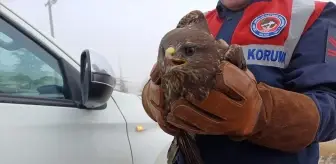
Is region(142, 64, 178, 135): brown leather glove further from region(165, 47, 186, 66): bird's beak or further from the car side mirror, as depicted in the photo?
the car side mirror

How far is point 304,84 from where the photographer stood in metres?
1.48

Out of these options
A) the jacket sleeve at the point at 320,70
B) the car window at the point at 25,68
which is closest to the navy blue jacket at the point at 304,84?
the jacket sleeve at the point at 320,70

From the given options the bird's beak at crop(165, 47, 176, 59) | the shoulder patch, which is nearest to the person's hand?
the bird's beak at crop(165, 47, 176, 59)

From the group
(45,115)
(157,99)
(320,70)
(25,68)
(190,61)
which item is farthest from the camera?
(25,68)

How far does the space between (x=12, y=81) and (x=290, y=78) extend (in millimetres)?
983

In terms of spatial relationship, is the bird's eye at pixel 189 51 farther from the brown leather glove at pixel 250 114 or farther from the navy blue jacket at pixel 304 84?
the navy blue jacket at pixel 304 84

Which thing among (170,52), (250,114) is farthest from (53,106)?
(250,114)

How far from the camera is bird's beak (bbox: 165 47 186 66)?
4.00ft

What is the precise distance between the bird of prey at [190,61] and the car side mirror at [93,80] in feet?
1.88

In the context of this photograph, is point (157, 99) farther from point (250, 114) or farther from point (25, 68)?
point (25, 68)

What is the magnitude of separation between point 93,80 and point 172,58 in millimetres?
704

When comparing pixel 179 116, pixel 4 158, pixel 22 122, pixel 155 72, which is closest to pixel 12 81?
pixel 22 122

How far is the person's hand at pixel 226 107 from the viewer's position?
4.08ft

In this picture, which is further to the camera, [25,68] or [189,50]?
[25,68]
